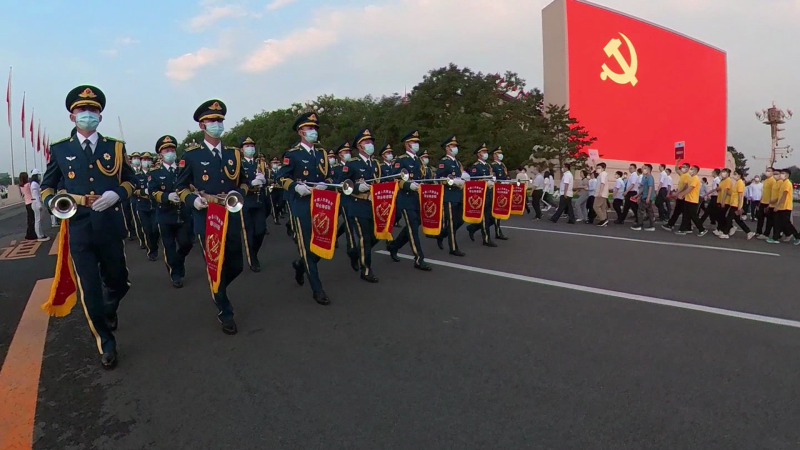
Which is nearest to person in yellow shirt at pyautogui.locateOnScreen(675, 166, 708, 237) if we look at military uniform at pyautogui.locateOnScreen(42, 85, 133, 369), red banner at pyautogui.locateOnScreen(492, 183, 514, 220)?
red banner at pyautogui.locateOnScreen(492, 183, 514, 220)

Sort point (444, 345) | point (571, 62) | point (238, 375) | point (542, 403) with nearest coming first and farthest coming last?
1. point (542, 403)
2. point (238, 375)
3. point (444, 345)
4. point (571, 62)

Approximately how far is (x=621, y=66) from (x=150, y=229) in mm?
31811

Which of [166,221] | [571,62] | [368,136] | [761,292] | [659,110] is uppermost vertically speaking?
[571,62]

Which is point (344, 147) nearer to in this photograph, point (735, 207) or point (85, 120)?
point (85, 120)

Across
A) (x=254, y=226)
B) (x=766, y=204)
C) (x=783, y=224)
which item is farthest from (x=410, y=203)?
(x=766, y=204)

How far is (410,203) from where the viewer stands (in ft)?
24.1

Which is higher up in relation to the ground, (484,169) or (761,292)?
(484,169)

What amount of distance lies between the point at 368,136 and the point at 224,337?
11.9 ft

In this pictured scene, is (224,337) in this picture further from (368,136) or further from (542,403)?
(368,136)

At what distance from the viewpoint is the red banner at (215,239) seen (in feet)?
14.2

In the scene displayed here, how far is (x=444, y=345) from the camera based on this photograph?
13.2 feet

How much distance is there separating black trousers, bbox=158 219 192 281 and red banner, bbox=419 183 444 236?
12.1 feet

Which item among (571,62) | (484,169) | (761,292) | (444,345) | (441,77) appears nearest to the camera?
(444,345)

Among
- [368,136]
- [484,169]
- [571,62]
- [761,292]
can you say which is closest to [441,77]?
[571,62]
